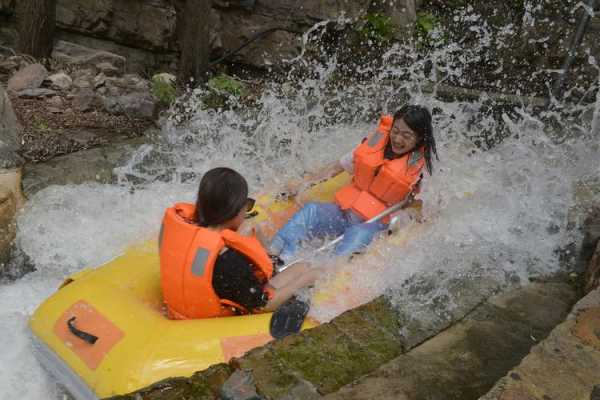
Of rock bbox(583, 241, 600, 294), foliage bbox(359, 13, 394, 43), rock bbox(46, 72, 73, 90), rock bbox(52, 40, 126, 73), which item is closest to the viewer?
rock bbox(583, 241, 600, 294)

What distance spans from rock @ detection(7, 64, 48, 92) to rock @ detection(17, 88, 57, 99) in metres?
0.10

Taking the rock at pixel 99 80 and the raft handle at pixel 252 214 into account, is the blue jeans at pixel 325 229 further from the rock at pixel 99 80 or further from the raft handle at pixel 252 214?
the rock at pixel 99 80

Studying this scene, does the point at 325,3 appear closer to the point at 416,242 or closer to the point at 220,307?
the point at 416,242

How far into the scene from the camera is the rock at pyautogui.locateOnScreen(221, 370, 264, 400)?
7.66ft

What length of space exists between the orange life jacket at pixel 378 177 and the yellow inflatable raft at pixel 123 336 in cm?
107

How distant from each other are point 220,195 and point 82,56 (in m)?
5.41

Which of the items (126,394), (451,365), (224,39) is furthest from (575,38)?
(126,394)

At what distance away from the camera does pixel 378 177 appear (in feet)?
13.4

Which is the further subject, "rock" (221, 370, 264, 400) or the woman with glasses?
the woman with glasses

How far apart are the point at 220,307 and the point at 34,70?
15.1 feet

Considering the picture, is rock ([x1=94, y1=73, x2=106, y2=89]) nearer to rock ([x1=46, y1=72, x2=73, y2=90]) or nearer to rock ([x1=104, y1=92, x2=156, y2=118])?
rock ([x1=46, y1=72, x2=73, y2=90])

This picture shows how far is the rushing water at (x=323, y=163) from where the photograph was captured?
11.9 ft

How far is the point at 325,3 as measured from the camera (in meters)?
8.19

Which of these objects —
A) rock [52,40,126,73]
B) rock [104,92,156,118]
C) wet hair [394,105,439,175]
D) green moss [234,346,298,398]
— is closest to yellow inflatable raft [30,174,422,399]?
green moss [234,346,298,398]
